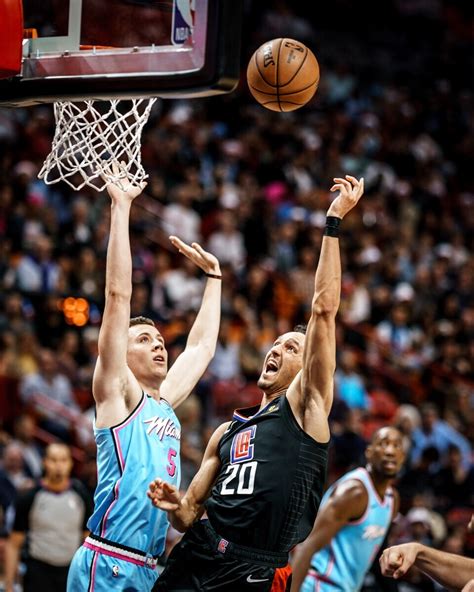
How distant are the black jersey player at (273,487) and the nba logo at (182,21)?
0.98m

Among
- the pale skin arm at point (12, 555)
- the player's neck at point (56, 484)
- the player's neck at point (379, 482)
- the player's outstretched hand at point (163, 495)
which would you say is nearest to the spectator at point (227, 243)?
the player's neck at point (56, 484)

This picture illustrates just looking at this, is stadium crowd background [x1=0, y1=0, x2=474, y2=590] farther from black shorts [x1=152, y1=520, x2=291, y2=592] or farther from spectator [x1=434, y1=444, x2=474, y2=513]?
black shorts [x1=152, y1=520, x2=291, y2=592]

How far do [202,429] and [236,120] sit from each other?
6.61 meters

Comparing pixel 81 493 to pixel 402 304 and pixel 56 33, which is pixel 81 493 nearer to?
pixel 56 33

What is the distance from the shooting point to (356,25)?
→ 20.4 m

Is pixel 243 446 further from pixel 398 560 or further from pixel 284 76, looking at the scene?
pixel 284 76

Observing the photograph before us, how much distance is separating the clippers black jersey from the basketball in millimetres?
1692

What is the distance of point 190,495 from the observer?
17.7 ft

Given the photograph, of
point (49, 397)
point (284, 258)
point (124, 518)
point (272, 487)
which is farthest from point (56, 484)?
point (284, 258)

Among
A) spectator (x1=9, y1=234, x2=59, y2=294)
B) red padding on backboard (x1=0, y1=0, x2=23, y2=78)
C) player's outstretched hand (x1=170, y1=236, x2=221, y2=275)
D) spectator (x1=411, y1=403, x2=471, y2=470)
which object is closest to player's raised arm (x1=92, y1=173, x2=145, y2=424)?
red padding on backboard (x1=0, y1=0, x2=23, y2=78)

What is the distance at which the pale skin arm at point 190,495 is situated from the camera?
16.1 ft

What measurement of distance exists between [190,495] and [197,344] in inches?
43.0

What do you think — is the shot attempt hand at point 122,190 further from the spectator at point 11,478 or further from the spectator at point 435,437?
the spectator at point 435,437

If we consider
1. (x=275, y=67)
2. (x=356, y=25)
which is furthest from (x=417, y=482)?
(x=356, y=25)
